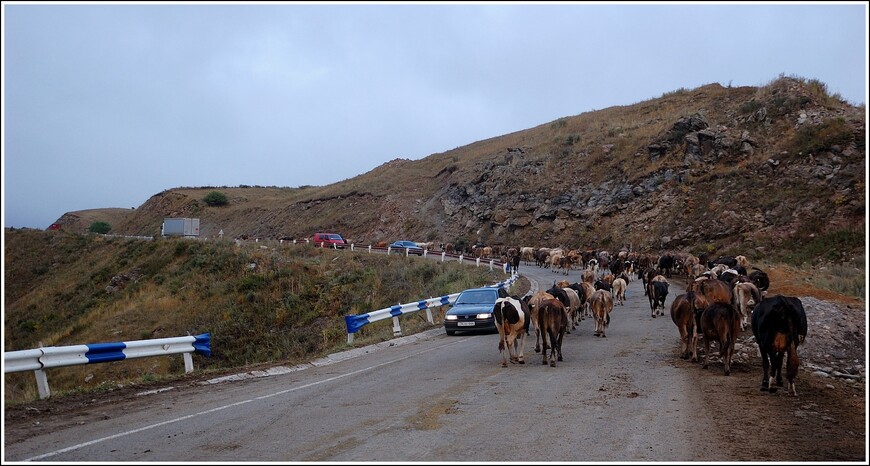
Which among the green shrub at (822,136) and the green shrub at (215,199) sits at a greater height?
the green shrub at (215,199)

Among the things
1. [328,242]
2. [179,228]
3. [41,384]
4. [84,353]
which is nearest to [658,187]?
[328,242]

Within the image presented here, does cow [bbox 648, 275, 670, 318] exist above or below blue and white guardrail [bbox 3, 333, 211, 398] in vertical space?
below

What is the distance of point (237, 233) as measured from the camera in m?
96.2

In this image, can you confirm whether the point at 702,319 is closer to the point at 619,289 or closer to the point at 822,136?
the point at 619,289

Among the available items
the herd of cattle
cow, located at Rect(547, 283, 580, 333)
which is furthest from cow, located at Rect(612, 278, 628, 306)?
cow, located at Rect(547, 283, 580, 333)

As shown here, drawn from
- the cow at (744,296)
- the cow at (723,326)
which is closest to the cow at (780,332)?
the cow at (723,326)

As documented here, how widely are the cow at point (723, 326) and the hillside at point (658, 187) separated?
29.1 m

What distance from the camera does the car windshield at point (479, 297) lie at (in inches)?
840

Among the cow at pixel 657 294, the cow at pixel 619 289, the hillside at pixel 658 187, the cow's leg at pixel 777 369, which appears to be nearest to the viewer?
the cow's leg at pixel 777 369

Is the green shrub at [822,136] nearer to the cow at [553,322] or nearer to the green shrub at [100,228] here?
the cow at [553,322]

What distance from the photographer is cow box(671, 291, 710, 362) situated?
43.8ft

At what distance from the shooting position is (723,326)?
12.0 meters

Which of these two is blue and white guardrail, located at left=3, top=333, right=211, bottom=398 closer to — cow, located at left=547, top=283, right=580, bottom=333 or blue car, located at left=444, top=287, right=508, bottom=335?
blue car, located at left=444, top=287, right=508, bottom=335

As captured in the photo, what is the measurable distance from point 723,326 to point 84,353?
11.9 m
